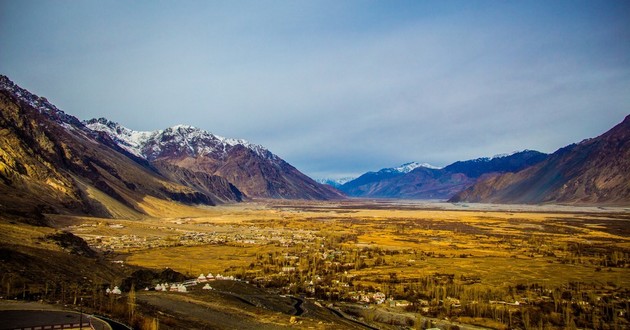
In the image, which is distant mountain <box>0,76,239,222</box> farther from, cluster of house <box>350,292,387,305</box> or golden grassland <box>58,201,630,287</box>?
cluster of house <box>350,292,387,305</box>

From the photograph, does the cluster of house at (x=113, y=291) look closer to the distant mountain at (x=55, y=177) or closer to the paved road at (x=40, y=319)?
the paved road at (x=40, y=319)

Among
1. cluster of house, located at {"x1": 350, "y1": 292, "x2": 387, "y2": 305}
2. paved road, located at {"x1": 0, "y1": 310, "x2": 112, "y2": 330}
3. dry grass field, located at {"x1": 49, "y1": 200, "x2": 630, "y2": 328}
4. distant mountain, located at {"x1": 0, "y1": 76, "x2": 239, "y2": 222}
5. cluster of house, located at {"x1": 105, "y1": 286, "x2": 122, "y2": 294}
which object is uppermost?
distant mountain, located at {"x1": 0, "y1": 76, "x2": 239, "y2": 222}

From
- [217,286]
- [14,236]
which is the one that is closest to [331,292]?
[217,286]

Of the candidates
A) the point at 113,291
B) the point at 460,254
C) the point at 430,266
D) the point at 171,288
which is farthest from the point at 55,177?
the point at 460,254

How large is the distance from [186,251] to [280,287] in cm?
2506

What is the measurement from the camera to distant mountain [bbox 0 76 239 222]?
248ft

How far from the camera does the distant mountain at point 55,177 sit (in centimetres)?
7550

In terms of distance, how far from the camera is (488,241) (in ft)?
254

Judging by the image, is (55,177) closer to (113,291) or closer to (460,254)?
(113,291)

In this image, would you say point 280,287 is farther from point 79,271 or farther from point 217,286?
point 79,271

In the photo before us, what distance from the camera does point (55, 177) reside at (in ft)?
305

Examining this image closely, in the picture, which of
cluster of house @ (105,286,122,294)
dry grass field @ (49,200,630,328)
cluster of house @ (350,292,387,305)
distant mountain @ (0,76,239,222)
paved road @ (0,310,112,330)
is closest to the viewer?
paved road @ (0,310,112,330)

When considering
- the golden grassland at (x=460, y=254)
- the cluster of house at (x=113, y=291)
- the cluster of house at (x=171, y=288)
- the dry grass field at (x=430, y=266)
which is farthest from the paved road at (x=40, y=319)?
the golden grassland at (x=460, y=254)

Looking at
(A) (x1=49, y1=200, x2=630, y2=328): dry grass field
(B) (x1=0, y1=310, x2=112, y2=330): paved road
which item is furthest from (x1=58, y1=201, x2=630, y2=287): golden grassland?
(B) (x1=0, y1=310, x2=112, y2=330): paved road
